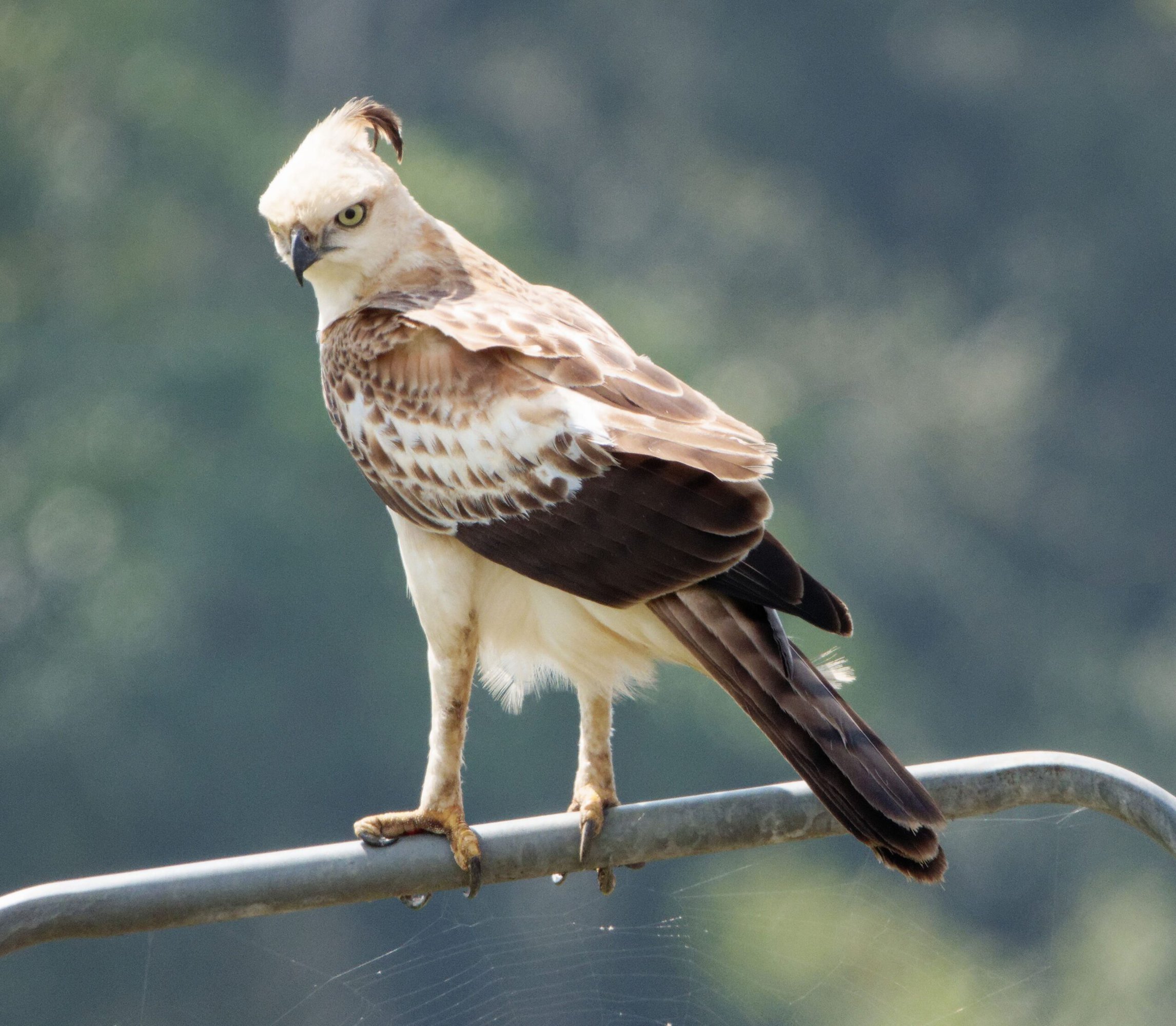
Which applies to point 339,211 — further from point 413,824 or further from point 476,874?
point 476,874

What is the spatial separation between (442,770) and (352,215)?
3.00 feet

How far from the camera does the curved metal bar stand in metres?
1.85

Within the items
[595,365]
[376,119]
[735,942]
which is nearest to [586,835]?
[595,365]

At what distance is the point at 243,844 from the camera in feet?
49.0

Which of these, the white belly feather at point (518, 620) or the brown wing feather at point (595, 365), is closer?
the brown wing feather at point (595, 365)

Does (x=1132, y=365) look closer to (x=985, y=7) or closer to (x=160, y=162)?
(x=985, y=7)

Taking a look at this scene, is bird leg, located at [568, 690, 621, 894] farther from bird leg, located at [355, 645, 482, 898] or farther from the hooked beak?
the hooked beak

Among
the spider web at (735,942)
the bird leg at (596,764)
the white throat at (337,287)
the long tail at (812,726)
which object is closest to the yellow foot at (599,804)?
the bird leg at (596,764)

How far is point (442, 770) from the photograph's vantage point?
2760 millimetres

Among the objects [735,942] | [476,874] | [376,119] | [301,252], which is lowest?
[735,942]

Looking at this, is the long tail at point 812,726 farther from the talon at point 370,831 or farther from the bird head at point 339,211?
the bird head at point 339,211

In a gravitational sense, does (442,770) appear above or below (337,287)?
below

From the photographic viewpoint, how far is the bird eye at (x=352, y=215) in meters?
2.91

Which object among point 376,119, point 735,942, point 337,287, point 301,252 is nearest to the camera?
point 301,252
